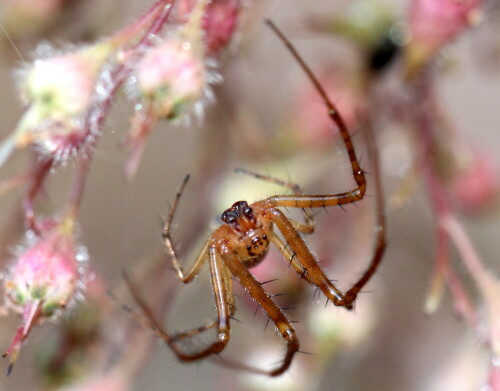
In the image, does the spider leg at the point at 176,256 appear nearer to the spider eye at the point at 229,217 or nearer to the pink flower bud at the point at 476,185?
the spider eye at the point at 229,217

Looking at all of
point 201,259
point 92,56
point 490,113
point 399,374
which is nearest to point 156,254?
point 201,259

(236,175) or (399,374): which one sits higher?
(236,175)

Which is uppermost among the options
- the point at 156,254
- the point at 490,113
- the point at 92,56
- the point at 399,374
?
the point at 92,56

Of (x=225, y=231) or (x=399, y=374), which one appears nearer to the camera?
(x=225, y=231)

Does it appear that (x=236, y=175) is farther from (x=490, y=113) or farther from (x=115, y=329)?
(x=490, y=113)

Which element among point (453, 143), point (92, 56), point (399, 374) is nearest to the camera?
point (92, 56)

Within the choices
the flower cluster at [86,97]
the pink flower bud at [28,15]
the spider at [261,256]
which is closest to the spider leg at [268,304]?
the spider at [261,256]

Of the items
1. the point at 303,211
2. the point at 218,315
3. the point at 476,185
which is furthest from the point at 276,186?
the point at 476,185
